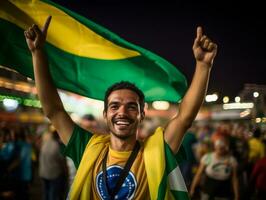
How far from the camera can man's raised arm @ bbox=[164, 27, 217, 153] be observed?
3.31 meters

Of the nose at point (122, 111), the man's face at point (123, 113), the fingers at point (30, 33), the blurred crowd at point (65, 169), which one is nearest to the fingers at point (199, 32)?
the man's face at point (123, 113)

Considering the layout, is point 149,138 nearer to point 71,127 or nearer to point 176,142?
point 176,142

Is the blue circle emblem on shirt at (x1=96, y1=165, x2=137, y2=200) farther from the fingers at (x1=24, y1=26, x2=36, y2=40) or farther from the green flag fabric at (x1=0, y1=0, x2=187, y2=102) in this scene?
the green flag fabric at (x1=0, y1=0, x2=187, y2=102)

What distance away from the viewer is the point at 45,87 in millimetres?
3488

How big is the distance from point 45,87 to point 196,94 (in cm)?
114

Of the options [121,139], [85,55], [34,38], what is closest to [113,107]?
[121,139]

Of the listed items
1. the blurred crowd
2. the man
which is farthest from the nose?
the blurred crowd

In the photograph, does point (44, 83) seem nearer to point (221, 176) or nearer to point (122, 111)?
point (122, 111)

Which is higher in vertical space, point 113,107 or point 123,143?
point 113,107

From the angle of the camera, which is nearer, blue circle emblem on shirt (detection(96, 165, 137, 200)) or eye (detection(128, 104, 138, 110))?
blue circle emblem on shirt (detection(96, 165, 137, 200))

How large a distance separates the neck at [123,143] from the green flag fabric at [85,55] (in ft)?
4.02

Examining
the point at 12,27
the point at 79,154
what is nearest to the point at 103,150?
the point at 79,154

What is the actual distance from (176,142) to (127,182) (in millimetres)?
468

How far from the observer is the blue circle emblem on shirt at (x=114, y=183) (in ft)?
10.4
